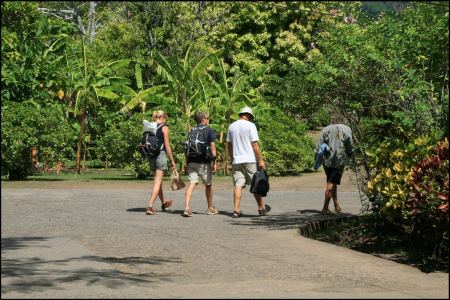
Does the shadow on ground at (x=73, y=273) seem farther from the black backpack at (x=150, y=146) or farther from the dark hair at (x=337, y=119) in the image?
the dark hair at (x=337, y=119)

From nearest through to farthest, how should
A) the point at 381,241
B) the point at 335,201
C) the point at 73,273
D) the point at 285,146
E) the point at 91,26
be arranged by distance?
the point at 73,273, the point at 381,241, the point at 335,201, the point at 285,146, the point at 91,26

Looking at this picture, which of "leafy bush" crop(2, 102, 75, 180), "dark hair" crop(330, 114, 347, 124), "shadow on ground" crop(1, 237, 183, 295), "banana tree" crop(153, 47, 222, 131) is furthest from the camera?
"banana tree" crop(153, 47, 222, 131)

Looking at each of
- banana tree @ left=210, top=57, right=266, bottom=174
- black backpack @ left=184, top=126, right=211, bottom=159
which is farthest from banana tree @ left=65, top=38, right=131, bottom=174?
black backpack @ left=184, top=126, right=211, bottom=159

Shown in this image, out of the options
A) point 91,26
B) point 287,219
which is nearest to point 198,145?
point 287,219

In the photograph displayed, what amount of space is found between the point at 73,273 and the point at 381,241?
539cm

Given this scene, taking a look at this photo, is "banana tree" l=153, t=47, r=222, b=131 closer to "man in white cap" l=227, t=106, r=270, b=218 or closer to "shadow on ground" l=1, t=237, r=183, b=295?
"man in white cap" l=227, t=106, r=270, b=218

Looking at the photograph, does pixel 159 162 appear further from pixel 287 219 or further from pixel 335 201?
pixel 335 201

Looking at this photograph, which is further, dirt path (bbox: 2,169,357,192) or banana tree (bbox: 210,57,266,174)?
banana tree (bbox: 210,57,266,174)

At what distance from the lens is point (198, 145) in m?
16.1

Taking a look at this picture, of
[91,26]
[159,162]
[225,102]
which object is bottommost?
[159,162]

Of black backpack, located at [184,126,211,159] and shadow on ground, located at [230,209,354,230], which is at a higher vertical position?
black backpack, located at [184,126,211,159]

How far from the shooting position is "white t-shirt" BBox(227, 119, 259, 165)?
1605cm

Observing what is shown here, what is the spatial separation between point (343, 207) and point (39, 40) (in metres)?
11.8

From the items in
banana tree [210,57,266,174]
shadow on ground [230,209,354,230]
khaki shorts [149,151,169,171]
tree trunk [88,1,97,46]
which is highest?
tree trunk [88,1,97,46]
